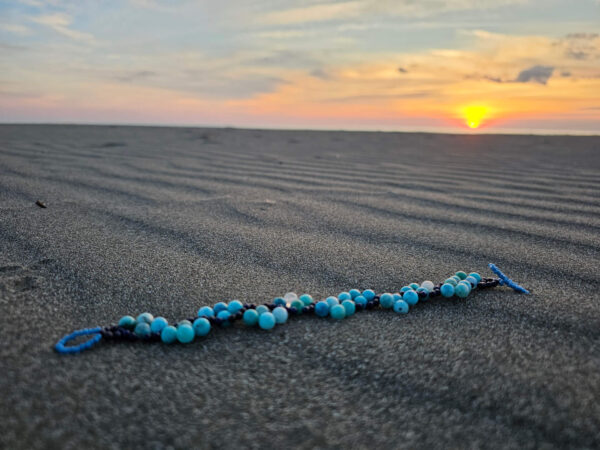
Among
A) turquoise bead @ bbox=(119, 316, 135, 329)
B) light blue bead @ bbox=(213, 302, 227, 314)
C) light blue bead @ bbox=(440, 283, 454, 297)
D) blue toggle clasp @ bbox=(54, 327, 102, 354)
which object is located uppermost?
light blue bead @ bbox=(440, 283, 454, 297)

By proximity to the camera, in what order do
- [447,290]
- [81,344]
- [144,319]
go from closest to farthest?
1. [81,344]
2. [144,319]
3. [447,290]

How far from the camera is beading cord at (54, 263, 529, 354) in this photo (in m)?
1.10

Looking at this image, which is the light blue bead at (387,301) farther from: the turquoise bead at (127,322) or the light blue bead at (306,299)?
the turquoise bead at (127,322)

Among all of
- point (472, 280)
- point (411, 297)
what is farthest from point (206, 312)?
point (472, 280)

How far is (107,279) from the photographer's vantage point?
144 cm

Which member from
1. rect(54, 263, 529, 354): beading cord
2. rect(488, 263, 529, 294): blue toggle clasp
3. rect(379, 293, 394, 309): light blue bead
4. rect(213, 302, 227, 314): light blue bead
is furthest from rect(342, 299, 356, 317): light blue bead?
rect(488, 263, 529, 294): blue toggle clasp

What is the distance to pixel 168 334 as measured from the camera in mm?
1105

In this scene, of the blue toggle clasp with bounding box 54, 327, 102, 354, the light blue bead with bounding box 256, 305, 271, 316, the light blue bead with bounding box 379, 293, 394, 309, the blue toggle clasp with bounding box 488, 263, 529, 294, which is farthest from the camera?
the blue toggle clasp with bounding box 488, 263, 529, 294

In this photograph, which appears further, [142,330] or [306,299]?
[306,299]

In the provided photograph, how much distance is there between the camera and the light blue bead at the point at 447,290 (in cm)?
140

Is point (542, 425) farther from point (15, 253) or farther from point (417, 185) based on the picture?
point (417, 185)

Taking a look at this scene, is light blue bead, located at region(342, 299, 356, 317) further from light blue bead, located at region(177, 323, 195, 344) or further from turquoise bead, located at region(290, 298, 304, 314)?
light blue bead, located at region(177, 323, 195, 344)

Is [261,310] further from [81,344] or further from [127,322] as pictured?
[81,344]

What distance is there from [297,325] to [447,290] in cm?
51
